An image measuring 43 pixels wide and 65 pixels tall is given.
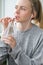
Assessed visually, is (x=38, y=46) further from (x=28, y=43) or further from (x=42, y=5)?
(x=42, y=5)

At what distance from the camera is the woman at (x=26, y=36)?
105 centimetres

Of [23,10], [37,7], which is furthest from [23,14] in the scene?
[37,7]

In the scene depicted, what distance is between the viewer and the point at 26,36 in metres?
1.21

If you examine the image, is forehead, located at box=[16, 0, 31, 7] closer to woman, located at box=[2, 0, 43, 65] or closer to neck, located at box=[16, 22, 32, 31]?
Answer: woman, located at box=[2, 0, 43, 65]

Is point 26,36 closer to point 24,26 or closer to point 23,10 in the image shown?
point 24,26

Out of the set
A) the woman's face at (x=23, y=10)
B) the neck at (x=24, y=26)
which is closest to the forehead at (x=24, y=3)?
the woman's face at (x=23, y=10)

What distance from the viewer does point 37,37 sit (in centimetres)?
118

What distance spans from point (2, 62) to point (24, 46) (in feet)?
0.71

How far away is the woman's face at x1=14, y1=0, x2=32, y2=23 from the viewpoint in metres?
1.15

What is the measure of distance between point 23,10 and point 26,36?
199 millimetres

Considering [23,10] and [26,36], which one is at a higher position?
[23,10]

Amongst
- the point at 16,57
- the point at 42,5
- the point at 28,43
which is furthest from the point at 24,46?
the point at 42,5

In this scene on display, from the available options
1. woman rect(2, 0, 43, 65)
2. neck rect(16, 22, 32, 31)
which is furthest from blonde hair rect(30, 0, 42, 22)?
neck rect(16, 22, 32, 31)

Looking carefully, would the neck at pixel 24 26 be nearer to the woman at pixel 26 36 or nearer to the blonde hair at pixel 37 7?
the woman at pixel 26 36
